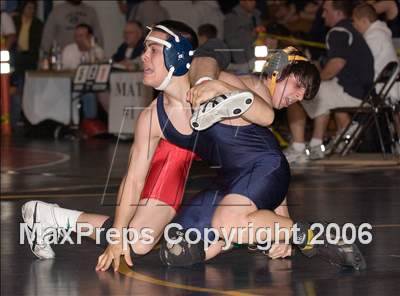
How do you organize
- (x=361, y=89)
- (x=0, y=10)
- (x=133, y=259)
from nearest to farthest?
(x=133, y=259), (x=361, y=89), (x=0, y=10)

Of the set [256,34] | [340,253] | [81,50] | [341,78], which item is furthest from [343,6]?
[340,253]

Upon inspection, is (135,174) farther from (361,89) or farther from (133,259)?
(361,89)

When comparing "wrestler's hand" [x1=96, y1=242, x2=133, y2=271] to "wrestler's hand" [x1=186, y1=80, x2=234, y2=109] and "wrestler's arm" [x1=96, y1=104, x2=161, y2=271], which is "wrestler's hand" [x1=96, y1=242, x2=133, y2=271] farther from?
"wrestler's hand" [x1=186, y1=80, x2=234, y2=109]

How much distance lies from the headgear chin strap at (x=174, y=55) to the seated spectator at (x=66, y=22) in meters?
14.8

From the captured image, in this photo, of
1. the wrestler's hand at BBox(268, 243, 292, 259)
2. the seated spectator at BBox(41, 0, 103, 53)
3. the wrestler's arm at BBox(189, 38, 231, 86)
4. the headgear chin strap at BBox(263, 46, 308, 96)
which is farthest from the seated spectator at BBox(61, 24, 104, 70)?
the headgear chin strap at BBox(263, 46, 308, 96)

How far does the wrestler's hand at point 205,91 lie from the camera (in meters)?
7.97

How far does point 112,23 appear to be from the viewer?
84.1 ft

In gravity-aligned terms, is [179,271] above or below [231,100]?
below

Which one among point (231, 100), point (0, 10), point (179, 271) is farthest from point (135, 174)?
point (0, 10)

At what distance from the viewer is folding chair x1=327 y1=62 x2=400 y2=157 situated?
55.4 feet

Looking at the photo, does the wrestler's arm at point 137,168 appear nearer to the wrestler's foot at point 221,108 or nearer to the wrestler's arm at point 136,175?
the wrestler's arm at point 136,175

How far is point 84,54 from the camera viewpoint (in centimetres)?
2297

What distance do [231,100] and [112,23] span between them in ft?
58.9

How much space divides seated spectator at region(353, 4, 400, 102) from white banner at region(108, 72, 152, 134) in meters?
4.20
